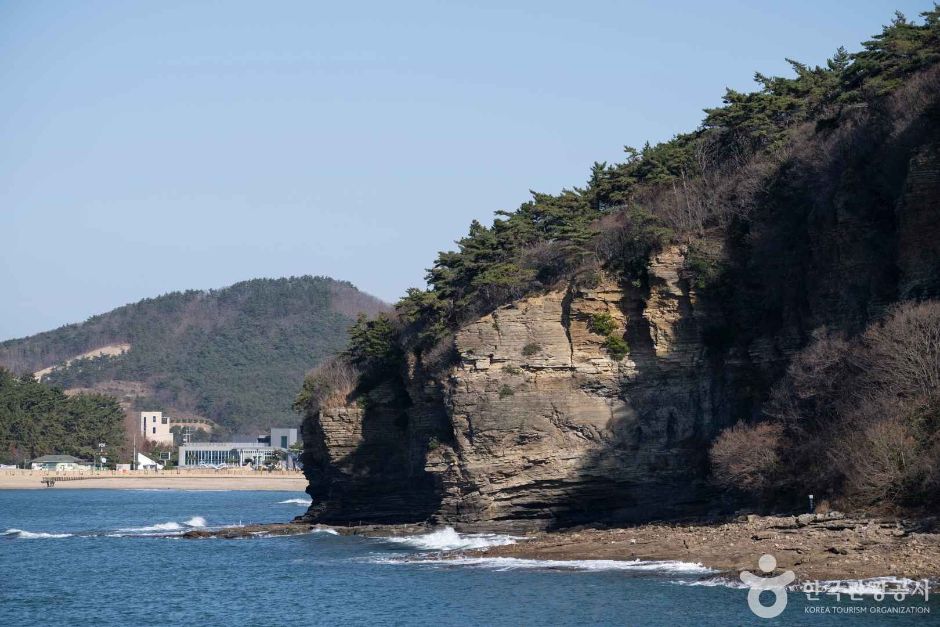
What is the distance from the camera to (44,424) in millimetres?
164375

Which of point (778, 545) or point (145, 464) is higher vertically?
point (145, 464)

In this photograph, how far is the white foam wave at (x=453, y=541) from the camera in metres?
52.0

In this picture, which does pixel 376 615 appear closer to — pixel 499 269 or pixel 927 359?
pixel 927 359

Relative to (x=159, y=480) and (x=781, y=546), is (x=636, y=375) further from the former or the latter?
(x=159, y=480)

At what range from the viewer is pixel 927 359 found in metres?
39.9

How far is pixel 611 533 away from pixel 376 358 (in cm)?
2525

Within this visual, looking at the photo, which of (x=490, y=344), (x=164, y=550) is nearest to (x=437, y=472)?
(x=490, y=344)

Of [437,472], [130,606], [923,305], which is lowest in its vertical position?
[130,606]

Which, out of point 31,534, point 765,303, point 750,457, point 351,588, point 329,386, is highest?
point 765,303

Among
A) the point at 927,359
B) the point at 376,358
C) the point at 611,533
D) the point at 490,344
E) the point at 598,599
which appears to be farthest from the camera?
the point at 376,358

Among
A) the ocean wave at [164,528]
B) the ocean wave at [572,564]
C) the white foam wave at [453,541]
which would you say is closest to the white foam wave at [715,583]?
the ocean wave at [572,564]

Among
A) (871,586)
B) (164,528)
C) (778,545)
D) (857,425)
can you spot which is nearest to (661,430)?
(857,425)

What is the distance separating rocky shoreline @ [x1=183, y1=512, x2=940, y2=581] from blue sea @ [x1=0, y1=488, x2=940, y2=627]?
118cm

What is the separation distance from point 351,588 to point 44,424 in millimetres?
131059
